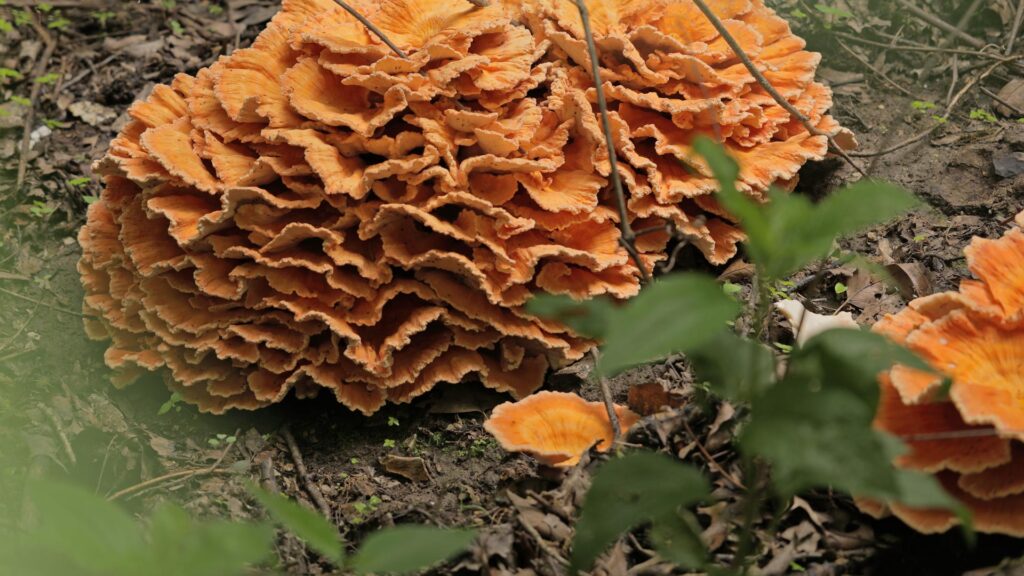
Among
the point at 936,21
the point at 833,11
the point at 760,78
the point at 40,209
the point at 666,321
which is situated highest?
the point at 666,321

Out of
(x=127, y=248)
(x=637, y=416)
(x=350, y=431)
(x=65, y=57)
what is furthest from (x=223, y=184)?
(x=65, y=57)

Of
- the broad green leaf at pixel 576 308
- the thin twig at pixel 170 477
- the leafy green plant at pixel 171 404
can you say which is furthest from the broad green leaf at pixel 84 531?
the leafy green plant at pixel 171 404

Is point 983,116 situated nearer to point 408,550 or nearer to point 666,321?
point 666,321

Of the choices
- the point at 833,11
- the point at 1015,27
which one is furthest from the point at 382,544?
the point at 1015,27

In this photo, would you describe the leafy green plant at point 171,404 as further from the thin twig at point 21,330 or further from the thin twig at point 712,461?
the thin twig at point 712,461

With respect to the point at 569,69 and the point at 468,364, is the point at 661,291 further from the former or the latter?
the point at 569,69

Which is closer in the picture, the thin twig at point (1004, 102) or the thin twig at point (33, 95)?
the thin twig at point (1004, 102)

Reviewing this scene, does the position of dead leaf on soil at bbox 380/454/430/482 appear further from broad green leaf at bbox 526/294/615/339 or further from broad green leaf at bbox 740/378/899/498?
broad green leaf at bbox 740/378/899/498
